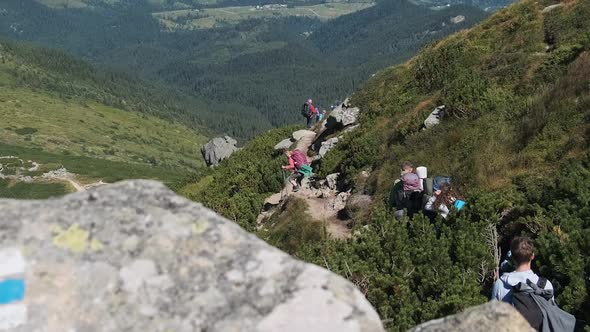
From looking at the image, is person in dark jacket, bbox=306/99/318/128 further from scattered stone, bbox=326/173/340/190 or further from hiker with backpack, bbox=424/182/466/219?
hiker with backpack, bbox=424/182/466/219

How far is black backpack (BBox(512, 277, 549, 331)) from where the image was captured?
710 centimetres

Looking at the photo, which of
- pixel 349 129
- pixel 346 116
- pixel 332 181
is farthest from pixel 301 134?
pixel 332 181

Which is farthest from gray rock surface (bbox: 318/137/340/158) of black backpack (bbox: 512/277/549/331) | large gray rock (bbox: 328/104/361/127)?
black backpack (bbox: 512/277/549/331)

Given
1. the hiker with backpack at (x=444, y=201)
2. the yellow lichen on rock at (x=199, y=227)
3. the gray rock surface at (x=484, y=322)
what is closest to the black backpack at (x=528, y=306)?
the gray rock surface at (x=484, y=322)

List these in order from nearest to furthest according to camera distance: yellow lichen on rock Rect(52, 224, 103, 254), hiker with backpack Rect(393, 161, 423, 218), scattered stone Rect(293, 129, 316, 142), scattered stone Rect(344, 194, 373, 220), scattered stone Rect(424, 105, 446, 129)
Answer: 1. yellow lichen on rock Rect(52, 224, 103, 254)
2. hiker with backpack Rect(393, 161, 423, 218)
3. scattered stone Rect(344, 194, 373, 220)
4. scattered stone Rect(424, 105, 446, 129)
5. scattered stone Rect(293, 129, 316, 142)

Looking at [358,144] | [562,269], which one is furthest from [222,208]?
[562,269]

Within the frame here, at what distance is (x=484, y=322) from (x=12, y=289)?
3.86 meters

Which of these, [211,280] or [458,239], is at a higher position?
[211,280]

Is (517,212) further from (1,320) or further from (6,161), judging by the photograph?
(6,161)

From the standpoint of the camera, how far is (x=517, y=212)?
11.2 m

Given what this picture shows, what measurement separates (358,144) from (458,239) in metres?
13.5

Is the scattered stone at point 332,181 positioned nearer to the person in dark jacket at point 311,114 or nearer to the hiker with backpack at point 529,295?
the hiker with backpack at point 529,295

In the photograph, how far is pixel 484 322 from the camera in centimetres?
476

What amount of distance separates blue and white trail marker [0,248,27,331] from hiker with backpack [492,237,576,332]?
19.8ft
